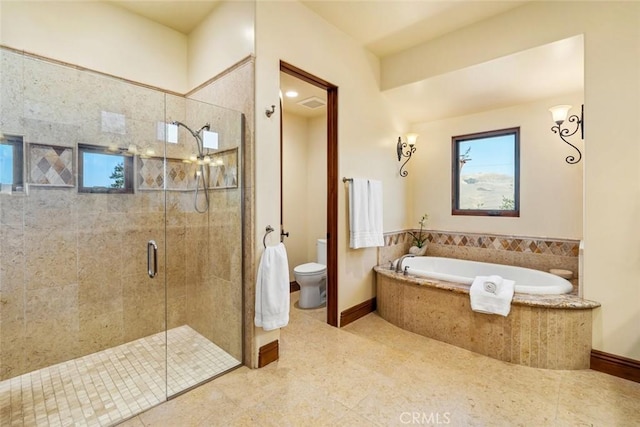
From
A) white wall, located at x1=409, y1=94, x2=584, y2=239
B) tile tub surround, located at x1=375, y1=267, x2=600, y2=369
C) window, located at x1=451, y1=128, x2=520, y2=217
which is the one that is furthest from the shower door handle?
window, located at x1=451, y1=128, x2=520, y2=217

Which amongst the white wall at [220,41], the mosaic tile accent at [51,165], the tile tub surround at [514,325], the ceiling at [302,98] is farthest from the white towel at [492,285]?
the mosaic tile accent at [51,165]

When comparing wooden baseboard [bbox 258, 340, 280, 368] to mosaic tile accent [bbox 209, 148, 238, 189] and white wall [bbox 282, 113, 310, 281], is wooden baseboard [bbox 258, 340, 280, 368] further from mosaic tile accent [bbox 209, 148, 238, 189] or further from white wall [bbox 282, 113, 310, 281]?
white wall [bbox 282, 113, 310, 281]

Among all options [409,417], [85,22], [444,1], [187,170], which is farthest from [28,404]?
[444,1]

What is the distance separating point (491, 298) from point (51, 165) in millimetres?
3430

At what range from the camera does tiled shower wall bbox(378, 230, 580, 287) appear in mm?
2977

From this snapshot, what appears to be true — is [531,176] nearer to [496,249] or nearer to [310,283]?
[496,249]

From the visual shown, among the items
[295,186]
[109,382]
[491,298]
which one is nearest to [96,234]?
[109,382]

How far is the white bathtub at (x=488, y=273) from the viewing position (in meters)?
2.37

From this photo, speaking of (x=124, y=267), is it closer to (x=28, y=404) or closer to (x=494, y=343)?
(x=28, y=404)

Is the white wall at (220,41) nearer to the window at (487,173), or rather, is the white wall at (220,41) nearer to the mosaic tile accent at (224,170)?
the mosaic tile accent at (224,170)

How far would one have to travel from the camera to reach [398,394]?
6.07 ft

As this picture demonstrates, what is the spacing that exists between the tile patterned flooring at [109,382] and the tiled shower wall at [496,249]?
213 cm

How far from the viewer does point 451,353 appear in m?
2.38

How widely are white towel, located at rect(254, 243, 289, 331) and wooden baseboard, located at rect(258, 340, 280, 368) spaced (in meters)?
0.21
